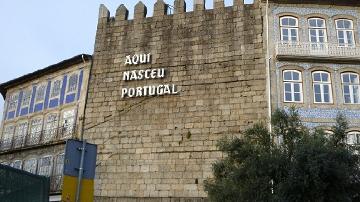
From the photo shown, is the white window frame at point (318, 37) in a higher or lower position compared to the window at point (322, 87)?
higher

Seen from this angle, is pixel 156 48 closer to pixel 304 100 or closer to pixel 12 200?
pixel 304 100

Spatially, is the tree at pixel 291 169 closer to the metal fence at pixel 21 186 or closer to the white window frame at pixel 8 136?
the metal fence at pixel 21 186

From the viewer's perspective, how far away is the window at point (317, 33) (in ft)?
60.5

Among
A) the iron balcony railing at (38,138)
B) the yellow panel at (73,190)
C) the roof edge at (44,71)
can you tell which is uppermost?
the roof edge at (44,71)

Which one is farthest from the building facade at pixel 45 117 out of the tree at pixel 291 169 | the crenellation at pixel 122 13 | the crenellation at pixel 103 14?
the tree at pixel 291 169

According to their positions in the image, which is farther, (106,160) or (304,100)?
(106,160)

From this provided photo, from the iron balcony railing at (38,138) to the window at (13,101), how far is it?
1.84 metres

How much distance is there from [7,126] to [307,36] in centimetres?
1596

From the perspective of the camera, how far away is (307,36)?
61.5 feet

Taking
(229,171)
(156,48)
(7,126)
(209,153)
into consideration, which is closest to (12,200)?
(229,171)

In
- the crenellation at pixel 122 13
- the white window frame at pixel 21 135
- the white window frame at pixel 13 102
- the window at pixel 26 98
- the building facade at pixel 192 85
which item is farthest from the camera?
the white window frame at pixel 13 102

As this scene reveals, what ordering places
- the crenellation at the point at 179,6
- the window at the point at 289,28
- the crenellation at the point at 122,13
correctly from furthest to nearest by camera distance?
the crenellation at the point at 122,13, the crenellation at the point at 179,6, the window at the point at 289,28

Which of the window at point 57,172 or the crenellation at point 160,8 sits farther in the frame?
the crenellation at point 160,8

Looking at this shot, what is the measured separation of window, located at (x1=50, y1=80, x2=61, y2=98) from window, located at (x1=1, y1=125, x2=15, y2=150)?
10.7 ft
